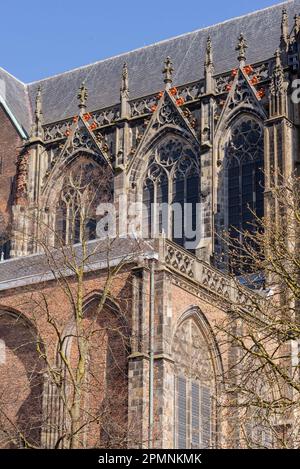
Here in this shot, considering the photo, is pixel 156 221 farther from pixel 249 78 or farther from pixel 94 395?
pixel 94 395

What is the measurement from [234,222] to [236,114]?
3942mm

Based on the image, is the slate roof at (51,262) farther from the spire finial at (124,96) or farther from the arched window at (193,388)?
the spire finial at (124,96)

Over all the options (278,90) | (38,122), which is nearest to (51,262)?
(278,90)

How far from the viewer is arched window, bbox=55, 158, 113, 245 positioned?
39125 mm

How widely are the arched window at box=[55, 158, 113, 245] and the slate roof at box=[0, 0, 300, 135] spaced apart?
344cm

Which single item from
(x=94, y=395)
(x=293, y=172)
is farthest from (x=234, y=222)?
(x=94, y=395)

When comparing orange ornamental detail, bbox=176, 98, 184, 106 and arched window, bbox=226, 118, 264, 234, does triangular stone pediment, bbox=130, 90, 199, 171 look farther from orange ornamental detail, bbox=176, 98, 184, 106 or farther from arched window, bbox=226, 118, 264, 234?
arched window, bbox=226, 118, 264, 234

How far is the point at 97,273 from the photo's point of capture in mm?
26703

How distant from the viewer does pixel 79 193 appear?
131ft

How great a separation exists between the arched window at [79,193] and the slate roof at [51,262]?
8.69m

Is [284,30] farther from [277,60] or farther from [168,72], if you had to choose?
[168,72]

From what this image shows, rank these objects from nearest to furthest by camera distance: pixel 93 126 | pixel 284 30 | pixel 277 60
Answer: pixel 277 60, pixel 284 30, pixel 93 126

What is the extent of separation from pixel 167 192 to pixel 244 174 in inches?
123

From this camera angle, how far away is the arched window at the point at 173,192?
122ft
